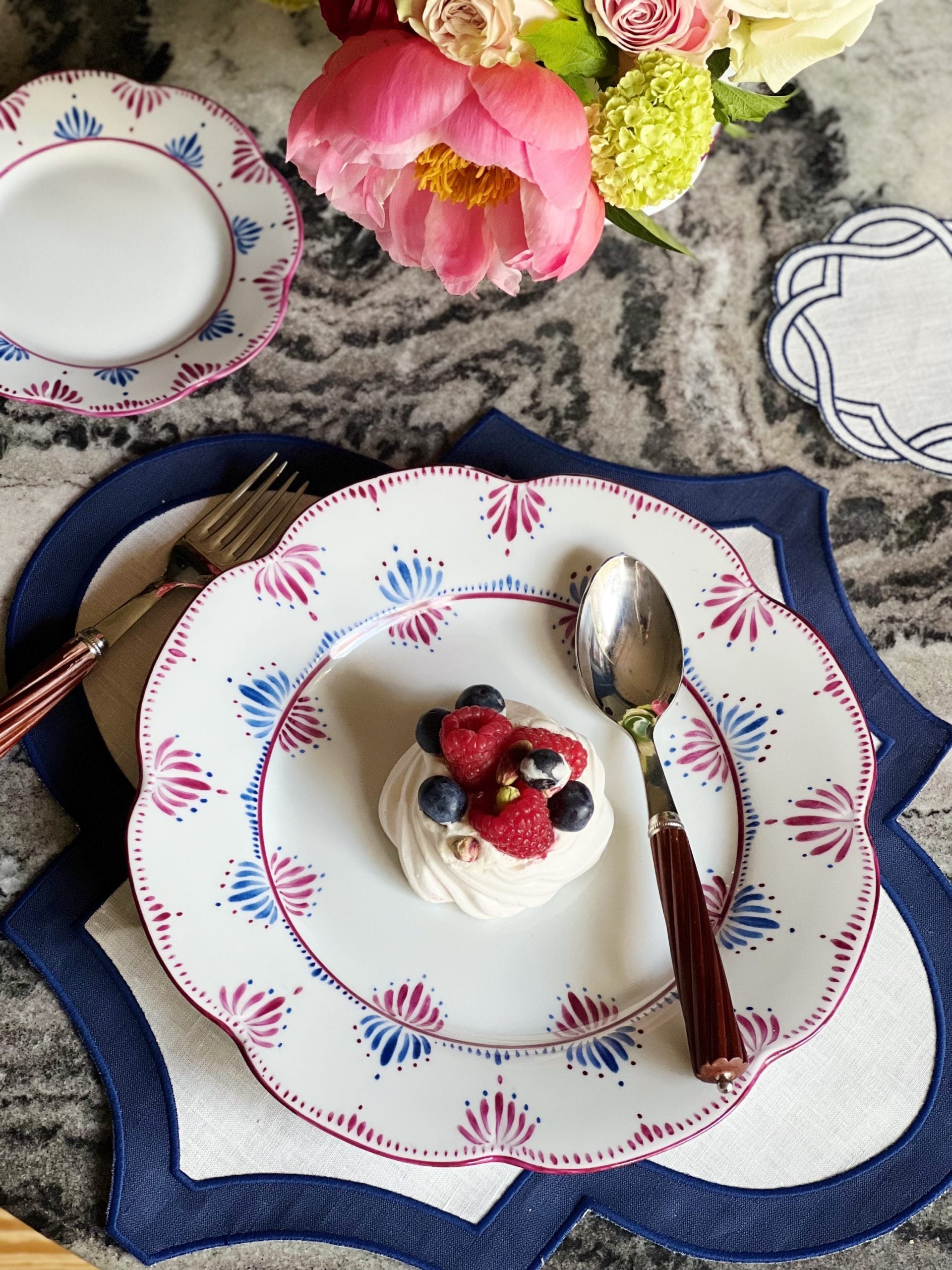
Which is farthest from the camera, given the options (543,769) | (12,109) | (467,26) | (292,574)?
(12,109)

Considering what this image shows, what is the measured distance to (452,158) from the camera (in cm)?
60

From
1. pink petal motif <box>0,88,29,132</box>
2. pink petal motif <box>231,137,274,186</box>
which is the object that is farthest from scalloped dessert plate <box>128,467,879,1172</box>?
pink petal motif <box>0,88,29,132</box>

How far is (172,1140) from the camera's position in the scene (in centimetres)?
68

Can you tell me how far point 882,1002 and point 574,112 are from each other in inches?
24.7

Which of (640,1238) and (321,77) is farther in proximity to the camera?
(640,1238)

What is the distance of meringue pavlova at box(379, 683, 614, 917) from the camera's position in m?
0.64

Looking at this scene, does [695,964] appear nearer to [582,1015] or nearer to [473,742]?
[582,1015]

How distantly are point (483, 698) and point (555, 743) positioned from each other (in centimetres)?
7

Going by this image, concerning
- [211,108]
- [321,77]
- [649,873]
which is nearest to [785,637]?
[649,873]

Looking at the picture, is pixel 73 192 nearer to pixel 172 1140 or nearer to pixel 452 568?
pixel 452 568

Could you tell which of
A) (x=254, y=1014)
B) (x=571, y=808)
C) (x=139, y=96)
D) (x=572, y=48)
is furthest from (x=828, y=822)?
(x=139, y=96)

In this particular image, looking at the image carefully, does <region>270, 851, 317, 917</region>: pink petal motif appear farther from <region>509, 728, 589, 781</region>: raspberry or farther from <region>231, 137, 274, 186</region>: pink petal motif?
<region>231, 137, 274, 186</region>: pink petal motif

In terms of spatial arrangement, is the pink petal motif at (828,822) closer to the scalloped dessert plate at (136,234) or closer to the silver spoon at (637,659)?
→ the silver spoon at (637,659)

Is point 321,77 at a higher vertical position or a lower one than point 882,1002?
higher
